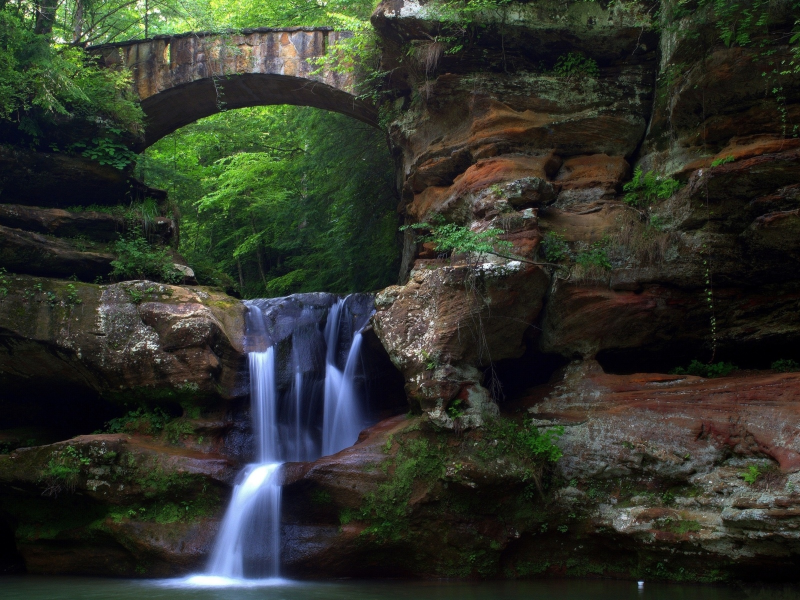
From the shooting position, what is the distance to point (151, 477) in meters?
8.89

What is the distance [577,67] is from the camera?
446 inches

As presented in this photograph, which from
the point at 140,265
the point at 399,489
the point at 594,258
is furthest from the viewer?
the point at 140,265

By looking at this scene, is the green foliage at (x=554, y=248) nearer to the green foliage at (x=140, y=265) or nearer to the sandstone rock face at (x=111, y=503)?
the sandstone rock face at (x=111, y=503)

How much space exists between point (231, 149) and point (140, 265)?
10433 millimetres

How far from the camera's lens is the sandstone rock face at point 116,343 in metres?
10.0

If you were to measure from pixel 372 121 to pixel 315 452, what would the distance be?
7.60m

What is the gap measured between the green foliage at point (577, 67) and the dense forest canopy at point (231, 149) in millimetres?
3814

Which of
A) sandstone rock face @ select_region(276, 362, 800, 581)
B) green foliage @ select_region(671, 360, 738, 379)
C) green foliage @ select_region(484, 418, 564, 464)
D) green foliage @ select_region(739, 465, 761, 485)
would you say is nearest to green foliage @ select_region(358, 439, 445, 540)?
sandstone rock face @ select_region(276, 362, 800, 581)

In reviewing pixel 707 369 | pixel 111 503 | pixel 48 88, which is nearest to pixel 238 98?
pixel 48 88

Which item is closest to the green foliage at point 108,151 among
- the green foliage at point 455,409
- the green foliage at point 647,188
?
the green foliage at point 455,409

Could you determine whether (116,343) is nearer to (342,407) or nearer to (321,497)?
(342,407)

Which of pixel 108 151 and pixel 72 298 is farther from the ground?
pixel 108 151

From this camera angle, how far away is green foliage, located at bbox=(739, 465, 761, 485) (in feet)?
24.6

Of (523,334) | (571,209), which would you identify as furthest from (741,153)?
(523,334)
